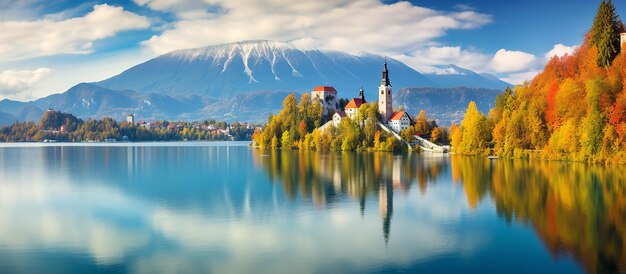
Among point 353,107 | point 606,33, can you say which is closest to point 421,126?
point 353,107

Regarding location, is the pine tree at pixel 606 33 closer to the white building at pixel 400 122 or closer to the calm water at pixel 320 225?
the calm water at pixel 320 225

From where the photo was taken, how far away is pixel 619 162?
48.3 meters

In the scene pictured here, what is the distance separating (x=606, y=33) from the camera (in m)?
55.3

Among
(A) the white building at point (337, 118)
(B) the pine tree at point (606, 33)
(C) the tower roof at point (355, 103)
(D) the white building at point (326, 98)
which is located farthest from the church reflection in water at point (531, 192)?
(D) the white building at point (326, 98)

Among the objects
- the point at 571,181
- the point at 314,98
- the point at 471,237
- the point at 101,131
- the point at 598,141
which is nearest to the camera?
the point at 471,237

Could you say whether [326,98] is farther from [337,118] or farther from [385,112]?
[385,112]

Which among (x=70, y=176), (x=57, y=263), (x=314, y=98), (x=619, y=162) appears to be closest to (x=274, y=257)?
(x=57, y=263)

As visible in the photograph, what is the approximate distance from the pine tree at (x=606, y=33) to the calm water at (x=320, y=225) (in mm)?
15496

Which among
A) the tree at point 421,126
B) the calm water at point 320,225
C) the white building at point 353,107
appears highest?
the white building at point 353,107

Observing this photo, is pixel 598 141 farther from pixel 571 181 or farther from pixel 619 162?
pixel 571 181

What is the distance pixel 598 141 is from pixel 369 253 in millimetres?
38031

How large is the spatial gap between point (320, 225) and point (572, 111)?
37.2 metres

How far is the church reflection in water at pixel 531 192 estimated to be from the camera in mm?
20422

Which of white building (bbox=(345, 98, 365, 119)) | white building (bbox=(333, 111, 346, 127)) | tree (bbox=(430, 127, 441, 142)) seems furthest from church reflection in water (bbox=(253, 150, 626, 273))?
white building (bbox=(345, 98, 365, 119))
